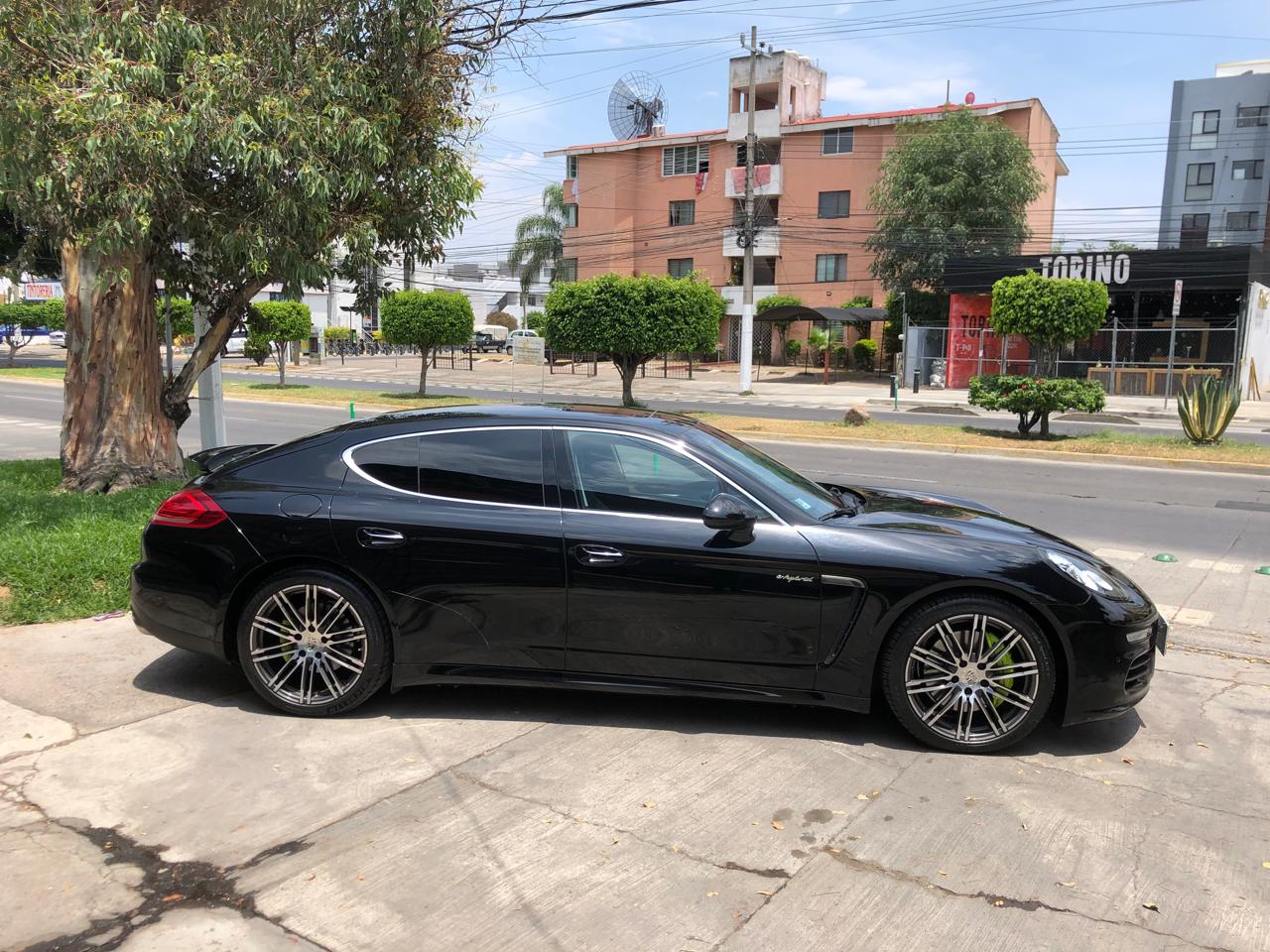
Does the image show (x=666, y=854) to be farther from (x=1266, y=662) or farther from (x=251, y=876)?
(x=1266, y=662)

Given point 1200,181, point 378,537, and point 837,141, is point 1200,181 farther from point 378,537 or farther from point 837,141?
point 378,537

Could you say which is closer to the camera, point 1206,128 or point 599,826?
point 599,826

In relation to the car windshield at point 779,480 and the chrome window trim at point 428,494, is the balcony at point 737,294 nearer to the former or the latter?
the car windshield at point 779,480

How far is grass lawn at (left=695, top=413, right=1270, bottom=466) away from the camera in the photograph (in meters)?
16.3

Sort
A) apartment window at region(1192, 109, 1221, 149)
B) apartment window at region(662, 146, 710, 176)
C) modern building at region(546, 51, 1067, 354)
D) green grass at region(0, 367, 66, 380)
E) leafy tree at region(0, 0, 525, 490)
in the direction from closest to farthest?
1. leafy tree at region(0, 0, 525, 490)
2. green grass at region(0, 367, 66, 380)
3. modern building at region(546, 51, 1067, 354)
4. apartment window at region(662, 146, 710, 176)
5. apartment window at region(1192, 109, 1221, 149)

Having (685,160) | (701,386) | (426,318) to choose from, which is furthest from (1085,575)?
(685,160)

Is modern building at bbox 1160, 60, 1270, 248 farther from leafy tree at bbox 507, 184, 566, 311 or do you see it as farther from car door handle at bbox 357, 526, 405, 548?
car door handle at bbox 357, 526, 405, 548

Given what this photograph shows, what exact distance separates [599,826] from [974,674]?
1.73 metres

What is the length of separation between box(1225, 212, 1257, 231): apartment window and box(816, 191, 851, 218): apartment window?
31938 millimetres

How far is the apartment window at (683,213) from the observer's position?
55.8m

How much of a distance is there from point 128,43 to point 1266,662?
8.26m

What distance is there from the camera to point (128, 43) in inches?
277

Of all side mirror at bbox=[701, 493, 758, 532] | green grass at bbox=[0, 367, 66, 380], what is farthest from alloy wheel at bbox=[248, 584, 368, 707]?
green grass at bbox=[0, 367, 66, 380]

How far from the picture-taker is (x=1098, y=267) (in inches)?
1312
